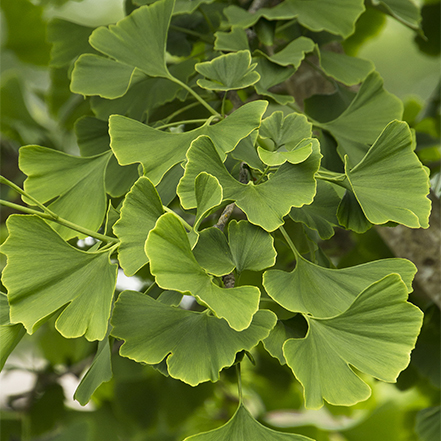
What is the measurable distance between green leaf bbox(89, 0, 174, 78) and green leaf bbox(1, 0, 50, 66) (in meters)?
0.42

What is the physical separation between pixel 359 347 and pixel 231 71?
0.64 ft

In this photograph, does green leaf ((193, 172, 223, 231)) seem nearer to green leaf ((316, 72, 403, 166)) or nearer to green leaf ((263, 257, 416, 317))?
green leaf ((263, 257, 416, 317))

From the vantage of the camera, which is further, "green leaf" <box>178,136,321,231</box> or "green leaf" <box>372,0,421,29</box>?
"green leaf" <box>372,0,421,29</box>

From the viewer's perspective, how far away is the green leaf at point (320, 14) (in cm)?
38

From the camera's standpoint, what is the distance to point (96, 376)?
27 centimetres

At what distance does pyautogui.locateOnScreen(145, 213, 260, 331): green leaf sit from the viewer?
0.65 ft

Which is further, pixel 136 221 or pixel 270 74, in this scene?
pixel 270 74

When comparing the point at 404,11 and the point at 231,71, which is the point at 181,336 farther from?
the point at 404,11

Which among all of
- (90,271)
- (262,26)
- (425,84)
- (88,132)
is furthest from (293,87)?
(425,84)

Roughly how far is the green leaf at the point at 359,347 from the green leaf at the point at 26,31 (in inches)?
26.4

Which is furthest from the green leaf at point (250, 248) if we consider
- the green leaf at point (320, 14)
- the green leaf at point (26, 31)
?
the green leaf at point (26, 31)

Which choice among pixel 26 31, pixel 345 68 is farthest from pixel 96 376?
pixel 26 31

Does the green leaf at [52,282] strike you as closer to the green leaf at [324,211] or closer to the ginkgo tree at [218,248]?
the ginkgo tree at [218,248]

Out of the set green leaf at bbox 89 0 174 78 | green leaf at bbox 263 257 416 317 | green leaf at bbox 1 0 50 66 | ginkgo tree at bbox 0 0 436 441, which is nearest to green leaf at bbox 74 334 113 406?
ginkgo tree at bbox 0 0 436 441
